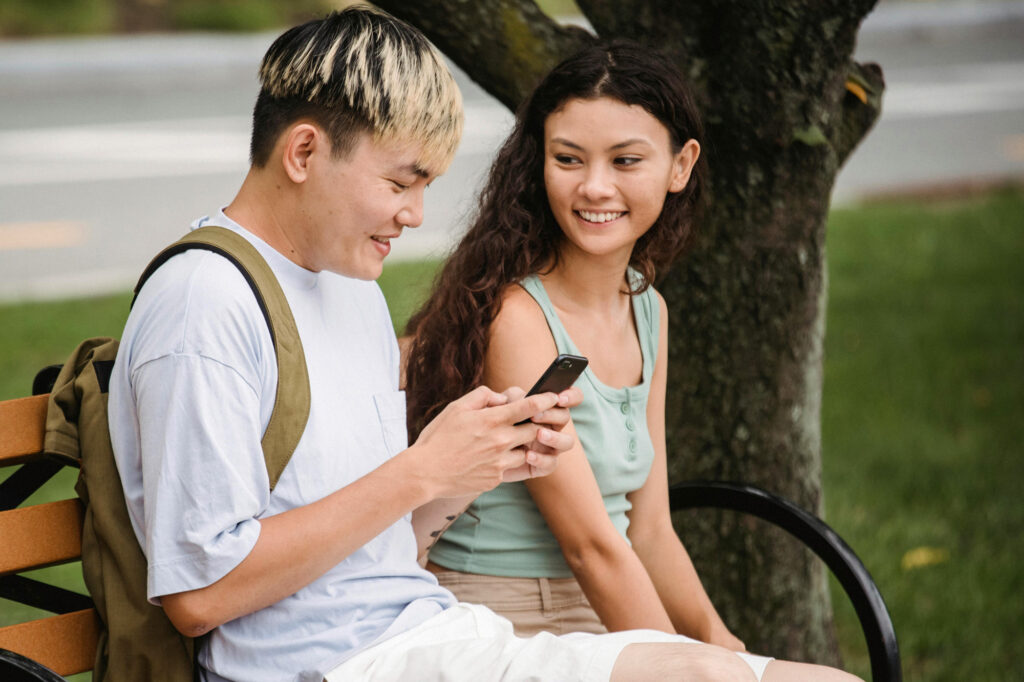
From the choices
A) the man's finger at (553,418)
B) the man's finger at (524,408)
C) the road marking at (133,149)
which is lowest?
the man's finger at (553,418)

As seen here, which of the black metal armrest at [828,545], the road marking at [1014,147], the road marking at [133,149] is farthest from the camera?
the road marking at [1014,147]

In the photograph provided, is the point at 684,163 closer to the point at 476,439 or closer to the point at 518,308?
the point at 518,308

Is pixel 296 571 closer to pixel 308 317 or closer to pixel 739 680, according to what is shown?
pixel 308 317

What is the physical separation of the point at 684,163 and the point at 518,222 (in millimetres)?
388

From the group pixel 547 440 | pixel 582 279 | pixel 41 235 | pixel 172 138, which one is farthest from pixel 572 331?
pixel 172 138

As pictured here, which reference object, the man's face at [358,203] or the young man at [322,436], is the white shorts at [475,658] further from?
the man's face at [358,203]

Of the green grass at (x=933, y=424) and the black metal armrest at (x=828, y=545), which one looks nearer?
the black metal armrest at (x=828, y=545)

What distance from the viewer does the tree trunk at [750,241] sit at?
266 cm

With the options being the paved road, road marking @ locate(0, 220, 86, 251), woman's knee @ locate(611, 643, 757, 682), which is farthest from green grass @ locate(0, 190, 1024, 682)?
road marking @ locate(0, 220, 86, 251)

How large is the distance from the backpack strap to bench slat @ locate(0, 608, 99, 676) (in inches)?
19.9

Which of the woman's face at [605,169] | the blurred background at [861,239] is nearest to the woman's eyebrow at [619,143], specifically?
the woman's face at [605,169]

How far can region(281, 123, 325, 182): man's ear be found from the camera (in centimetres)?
189

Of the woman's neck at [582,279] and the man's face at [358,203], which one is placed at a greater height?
the man's face at [358,203]

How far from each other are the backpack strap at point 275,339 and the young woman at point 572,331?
55 cm
